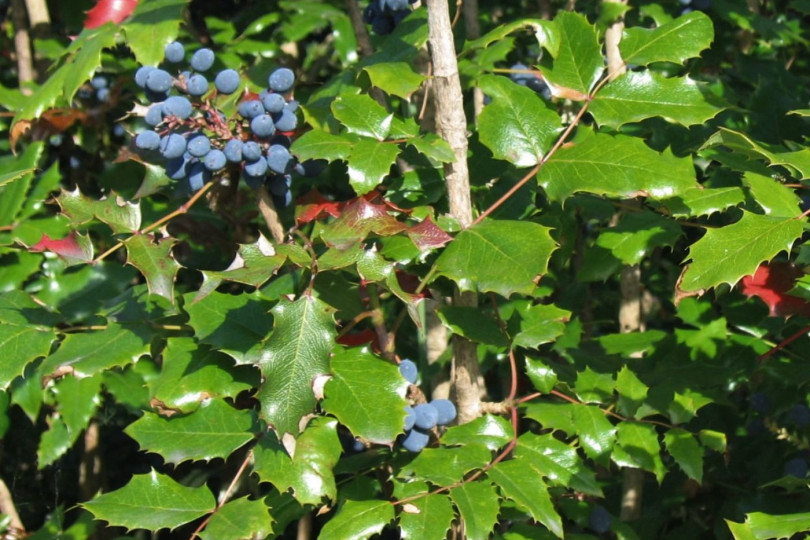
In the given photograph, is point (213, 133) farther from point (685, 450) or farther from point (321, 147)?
point (685, 450)

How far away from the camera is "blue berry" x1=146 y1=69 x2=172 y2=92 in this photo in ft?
4.00

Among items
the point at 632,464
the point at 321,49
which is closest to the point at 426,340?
the point at 632,464

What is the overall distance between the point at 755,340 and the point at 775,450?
257mm

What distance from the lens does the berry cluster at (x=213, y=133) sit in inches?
45.9

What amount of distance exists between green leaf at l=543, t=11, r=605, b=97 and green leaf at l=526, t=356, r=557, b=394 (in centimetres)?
34

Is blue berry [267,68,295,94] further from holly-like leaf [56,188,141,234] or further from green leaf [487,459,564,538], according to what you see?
green leaf [487,459,564,538]

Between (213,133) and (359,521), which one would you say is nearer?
(359,521)

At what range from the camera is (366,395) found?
3.61ft

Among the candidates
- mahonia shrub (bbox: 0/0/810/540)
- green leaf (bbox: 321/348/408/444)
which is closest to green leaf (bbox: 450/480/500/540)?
mahonia shrub (bbox: 0/0/810/540)

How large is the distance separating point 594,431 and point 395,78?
1.65 feet

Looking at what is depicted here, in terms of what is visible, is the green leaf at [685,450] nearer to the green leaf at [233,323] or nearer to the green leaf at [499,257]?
the green leaf at [499,257]

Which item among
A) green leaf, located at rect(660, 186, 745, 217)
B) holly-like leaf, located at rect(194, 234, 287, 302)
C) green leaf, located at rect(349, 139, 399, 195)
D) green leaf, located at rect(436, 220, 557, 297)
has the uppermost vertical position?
green leaf, located at rect(349, 139, 399, 195)

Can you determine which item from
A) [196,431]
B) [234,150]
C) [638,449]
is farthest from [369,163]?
[638,449]

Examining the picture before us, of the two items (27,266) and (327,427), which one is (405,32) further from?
(27,266)
